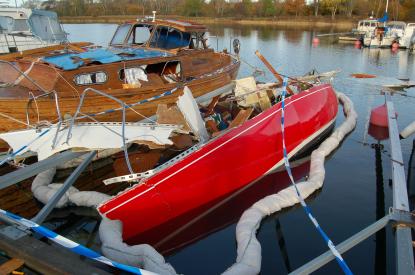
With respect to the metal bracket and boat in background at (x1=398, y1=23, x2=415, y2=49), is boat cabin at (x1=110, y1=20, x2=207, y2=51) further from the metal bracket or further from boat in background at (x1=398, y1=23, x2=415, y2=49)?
boat in background at (x1=398, y1=23, x2=415, y2=49)

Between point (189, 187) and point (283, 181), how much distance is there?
2.59 meters

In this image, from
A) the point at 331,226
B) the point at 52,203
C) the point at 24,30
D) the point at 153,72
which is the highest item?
the point at 24,30

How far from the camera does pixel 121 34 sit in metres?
12.3

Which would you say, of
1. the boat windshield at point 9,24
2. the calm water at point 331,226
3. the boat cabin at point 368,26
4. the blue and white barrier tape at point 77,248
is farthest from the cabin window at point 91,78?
the boat cabin at point 368,26

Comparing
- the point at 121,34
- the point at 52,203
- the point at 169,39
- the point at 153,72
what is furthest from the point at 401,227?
the point at 121,34

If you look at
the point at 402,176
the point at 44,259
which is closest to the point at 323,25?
the point at 402,176

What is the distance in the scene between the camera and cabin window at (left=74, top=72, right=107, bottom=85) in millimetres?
8656

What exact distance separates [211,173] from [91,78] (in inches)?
170

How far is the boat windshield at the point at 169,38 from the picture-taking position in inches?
449

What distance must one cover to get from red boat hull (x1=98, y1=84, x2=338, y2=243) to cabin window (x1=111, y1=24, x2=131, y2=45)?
21.0 feet

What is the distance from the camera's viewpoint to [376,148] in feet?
32.9

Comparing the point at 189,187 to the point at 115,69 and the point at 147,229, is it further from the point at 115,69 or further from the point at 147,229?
the point at 115,69

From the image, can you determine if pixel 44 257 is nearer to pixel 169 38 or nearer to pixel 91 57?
pixel 91 57

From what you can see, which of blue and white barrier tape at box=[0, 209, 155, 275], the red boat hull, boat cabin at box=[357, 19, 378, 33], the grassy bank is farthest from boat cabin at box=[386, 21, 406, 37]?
blue and white barrier tape at box=[0, 209, 155, 275]
